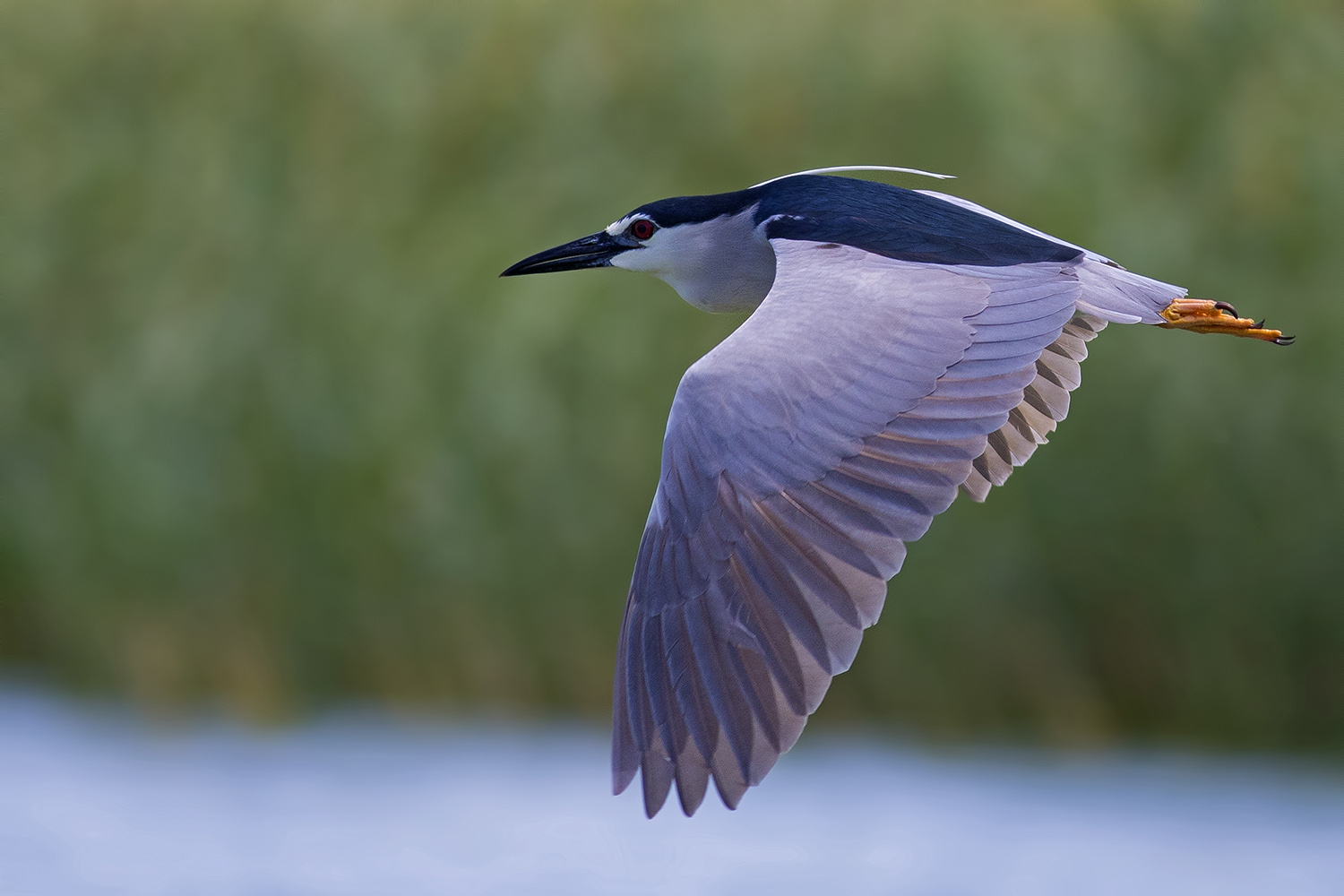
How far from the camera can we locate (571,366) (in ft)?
17.2

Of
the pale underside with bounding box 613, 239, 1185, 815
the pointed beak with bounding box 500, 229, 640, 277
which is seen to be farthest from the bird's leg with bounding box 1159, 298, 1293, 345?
the pointed beak with bounding box 500, 229, 640, 277

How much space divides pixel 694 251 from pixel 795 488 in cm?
106

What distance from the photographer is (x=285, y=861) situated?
5.60m

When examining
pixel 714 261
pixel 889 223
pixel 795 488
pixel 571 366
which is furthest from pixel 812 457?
pixel 571 366

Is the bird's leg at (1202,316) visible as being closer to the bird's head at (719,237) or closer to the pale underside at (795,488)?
the pale underside at (795,488)

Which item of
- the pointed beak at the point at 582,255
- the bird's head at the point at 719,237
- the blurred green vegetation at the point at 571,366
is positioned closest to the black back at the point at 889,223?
the bird's head at the point at 719,237

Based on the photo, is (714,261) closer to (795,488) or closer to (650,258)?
(650,258)

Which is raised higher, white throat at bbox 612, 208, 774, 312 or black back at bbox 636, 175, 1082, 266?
black back at bbox 636, 175, 1082, 266

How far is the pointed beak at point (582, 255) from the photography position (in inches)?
141

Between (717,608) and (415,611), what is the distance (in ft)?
9.97

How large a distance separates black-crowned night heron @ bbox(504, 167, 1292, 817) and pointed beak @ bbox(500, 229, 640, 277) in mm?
597

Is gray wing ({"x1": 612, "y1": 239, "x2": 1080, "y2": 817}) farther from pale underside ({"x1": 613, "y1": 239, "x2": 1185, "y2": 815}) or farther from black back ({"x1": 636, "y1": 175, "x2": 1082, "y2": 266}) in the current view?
black back ({"x1": 636, "y1": 175, "x2": 1082, "y2": 266})

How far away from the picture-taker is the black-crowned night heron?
7.88 ft

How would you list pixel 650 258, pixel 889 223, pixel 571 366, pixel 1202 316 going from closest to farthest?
pixel 889 223 < pixel 1202 316 < pixel 650 258 < pixel 571 366
